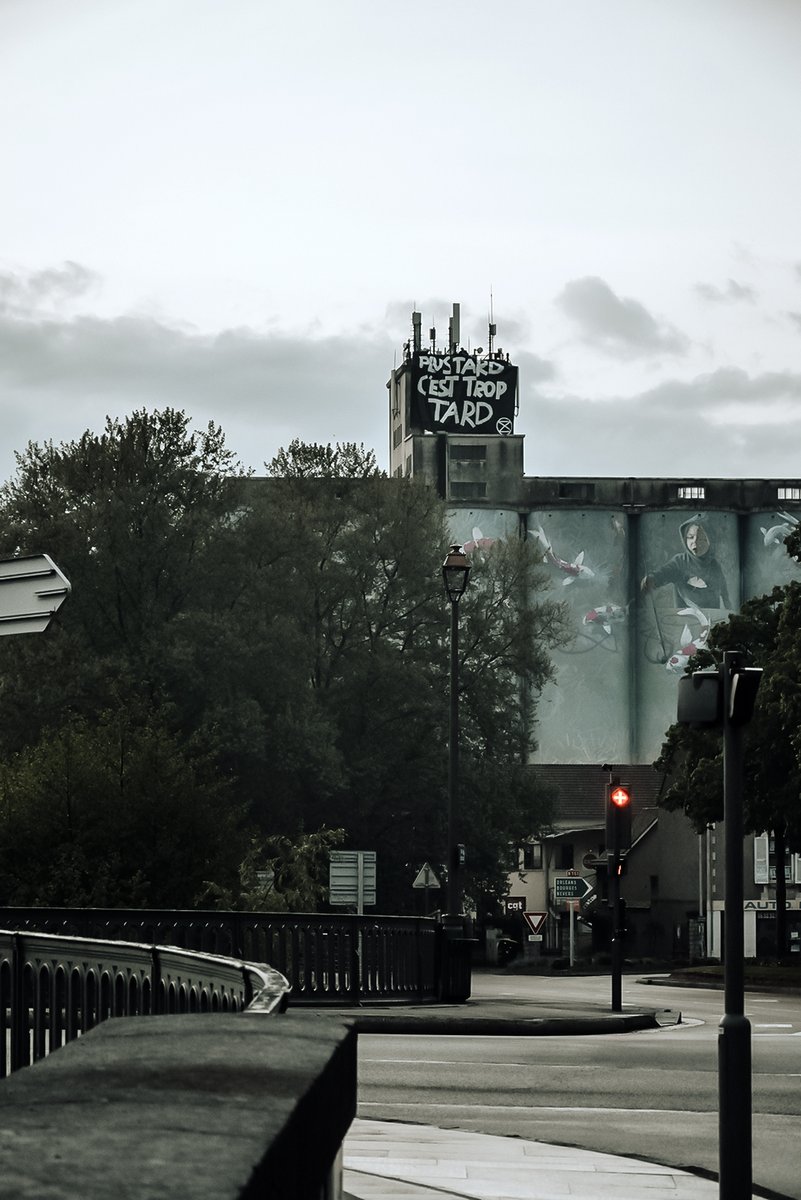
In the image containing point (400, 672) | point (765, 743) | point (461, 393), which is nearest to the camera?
point (765, 743)

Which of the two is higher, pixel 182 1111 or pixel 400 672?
pixel 400 672

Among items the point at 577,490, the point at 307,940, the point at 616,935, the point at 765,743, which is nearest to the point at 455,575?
the point at 616,935

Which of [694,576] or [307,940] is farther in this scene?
[694,576]

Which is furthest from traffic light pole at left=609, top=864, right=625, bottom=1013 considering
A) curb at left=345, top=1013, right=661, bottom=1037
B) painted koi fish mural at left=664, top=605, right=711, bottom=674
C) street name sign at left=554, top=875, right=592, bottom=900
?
painted koi fish mural at left=664, top=605, right=711, bottom=674

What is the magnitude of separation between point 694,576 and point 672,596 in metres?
2.25

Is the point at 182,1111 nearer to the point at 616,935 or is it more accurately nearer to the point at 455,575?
the point at 616,935

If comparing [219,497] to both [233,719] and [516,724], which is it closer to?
[233,719]

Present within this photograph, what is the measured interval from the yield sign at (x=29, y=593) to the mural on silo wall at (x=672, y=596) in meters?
105

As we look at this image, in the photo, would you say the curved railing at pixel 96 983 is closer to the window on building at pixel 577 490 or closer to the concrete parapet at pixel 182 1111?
the concrete parapet at pixel 182 1111

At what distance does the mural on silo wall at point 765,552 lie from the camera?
118 meters

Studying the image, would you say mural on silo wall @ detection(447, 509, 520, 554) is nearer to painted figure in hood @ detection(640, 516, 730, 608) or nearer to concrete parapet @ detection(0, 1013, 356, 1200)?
painted figure in hood @ detection(640, 516, 730, 608)

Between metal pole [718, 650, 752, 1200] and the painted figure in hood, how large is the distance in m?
107

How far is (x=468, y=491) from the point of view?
129875 mm

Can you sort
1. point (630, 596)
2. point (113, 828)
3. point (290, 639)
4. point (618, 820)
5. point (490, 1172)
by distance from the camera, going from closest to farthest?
1. point (490, 1172)
2. point (618, 820)
3. point (113, 828)
4. point (290, 639)
5. point (630, 596)
